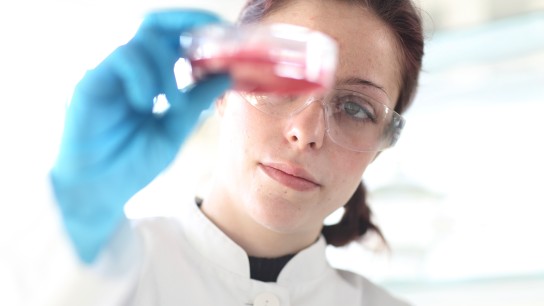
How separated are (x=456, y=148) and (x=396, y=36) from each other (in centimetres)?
130

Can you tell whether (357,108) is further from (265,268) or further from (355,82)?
(265,268)

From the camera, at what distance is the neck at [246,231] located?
4.47ft

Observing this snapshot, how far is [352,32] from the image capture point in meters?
1.31

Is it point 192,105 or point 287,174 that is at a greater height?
point 192,105

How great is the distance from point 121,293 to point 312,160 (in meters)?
0.40

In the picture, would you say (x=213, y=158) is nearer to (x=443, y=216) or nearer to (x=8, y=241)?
(x=443, y=216)

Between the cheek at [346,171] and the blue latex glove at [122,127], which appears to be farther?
the cheek at [346,171]

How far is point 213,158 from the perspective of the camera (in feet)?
10.3

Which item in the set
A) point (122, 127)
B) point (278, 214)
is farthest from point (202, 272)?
point (122, 127)

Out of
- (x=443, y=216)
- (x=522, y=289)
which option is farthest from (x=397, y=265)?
(x=522, y=289)

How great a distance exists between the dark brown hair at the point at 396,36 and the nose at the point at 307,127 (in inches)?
10.1

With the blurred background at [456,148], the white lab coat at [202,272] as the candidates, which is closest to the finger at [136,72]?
the white lab coat at [202,272]

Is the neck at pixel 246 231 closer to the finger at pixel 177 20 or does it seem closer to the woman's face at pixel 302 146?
the woman's face at pixel 302 146

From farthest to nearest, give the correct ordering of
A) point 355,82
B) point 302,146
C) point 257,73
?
point 355,82, point 302,146, point 257,73
